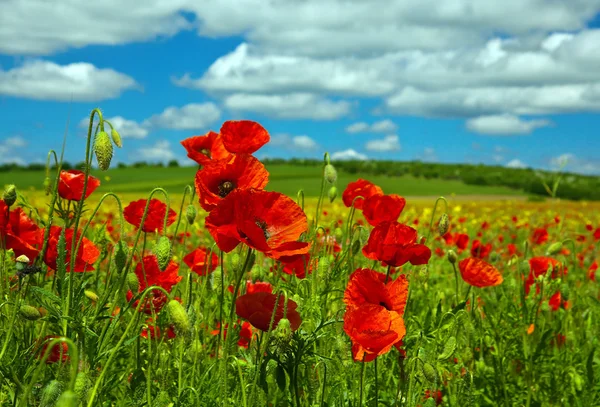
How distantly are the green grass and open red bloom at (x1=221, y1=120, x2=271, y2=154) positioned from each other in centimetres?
2183

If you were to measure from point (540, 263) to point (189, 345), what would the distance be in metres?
2.01

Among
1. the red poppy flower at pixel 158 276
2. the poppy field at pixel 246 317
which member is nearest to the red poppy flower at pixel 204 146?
the poppy field at pixel 246 317

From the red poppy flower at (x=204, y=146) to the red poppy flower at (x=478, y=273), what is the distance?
123 cm

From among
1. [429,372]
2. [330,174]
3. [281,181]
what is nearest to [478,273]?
[330,174]

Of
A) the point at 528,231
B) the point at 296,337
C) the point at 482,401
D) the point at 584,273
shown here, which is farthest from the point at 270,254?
the point at 528,231

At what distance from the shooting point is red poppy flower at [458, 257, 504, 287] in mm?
2771

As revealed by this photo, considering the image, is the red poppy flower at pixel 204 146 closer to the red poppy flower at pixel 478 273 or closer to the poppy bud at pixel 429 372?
the poppy bud at pixel 429 372

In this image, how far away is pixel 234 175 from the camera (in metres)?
1.79

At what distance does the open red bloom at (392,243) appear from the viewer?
79.7 inches

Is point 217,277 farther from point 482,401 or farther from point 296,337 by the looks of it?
point 482,401

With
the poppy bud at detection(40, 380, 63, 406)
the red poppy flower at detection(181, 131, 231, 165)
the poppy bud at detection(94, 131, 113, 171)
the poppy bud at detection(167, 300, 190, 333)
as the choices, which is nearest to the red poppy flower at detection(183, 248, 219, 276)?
the red poppy flower at detection(181, 131, 231, 165)

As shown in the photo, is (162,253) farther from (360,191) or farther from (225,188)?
(360,191)

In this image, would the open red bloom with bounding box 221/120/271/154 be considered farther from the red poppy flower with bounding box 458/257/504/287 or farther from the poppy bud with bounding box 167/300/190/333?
the red poppy flower with bounding box 458/257/504/287

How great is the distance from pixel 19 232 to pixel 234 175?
3.21 feet
